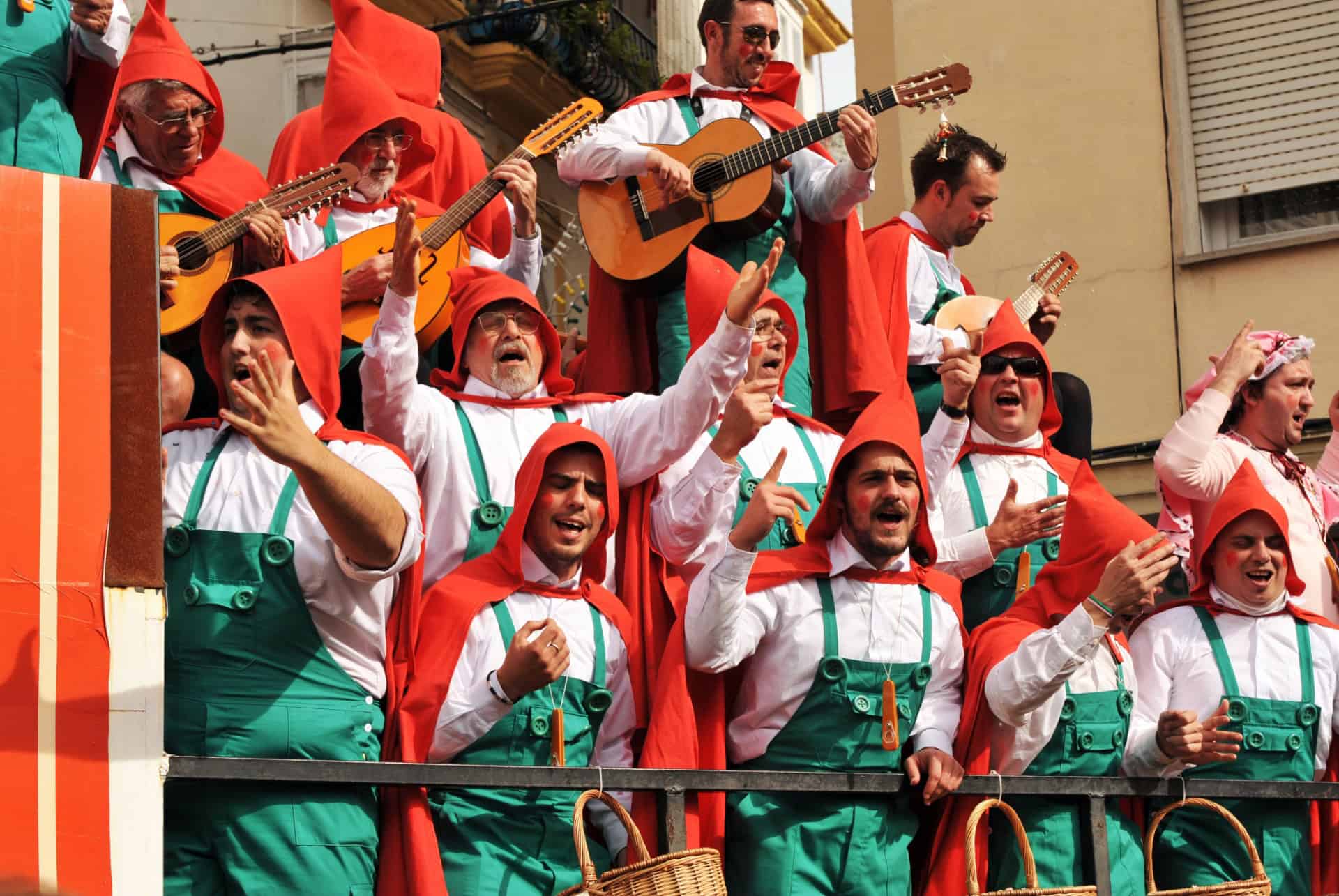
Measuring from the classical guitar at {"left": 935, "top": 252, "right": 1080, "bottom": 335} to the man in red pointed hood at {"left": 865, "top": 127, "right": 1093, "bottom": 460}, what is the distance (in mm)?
38

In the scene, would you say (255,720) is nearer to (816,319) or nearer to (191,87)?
(191,87)

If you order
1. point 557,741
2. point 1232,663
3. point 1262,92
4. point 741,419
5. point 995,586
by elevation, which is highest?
point 1262,92

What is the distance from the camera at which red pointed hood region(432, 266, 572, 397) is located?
707cm

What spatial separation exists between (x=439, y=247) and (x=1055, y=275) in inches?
113

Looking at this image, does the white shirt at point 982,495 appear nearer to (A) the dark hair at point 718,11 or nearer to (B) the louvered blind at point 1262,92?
(A) the dark hair at point 718,11

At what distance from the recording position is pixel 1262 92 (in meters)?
12.7

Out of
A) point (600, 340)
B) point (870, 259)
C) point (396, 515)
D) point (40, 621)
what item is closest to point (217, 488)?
point (396, 515)

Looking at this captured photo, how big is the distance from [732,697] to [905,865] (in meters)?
0.66

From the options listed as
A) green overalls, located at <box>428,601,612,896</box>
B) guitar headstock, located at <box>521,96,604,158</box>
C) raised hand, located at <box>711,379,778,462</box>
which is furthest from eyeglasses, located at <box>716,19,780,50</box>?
green overalls, located at <box>428,601,612,896</box>

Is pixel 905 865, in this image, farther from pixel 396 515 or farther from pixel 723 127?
pixel 723 127

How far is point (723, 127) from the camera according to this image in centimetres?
798

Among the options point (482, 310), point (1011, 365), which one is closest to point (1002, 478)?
point (1011, 365)

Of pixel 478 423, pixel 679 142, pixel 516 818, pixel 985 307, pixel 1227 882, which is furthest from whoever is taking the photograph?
pixel 985 307

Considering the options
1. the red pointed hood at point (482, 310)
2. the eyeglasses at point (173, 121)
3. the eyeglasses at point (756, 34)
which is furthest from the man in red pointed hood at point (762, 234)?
the eyeglasses at point (173, 121)
